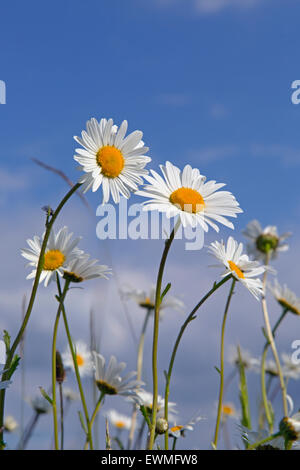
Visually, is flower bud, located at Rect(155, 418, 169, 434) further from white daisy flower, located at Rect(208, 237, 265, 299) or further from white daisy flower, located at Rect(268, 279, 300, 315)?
white daisy flower, located at Rect(268, 279, 300, 315)

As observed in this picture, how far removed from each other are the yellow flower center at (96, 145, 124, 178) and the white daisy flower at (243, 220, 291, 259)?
5.60 ft

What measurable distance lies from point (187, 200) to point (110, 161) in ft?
0.62

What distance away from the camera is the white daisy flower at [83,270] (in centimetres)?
143

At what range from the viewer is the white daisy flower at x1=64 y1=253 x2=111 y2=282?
143 cm

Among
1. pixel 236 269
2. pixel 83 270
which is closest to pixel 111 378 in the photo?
pixel 83 270

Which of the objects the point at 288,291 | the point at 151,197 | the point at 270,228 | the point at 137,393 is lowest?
the point at 137,393

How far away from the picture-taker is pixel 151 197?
1.17m

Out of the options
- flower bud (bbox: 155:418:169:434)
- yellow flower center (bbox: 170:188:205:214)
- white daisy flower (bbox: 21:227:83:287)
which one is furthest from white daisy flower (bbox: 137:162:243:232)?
flower bud (bbox: 155:418:169:434)

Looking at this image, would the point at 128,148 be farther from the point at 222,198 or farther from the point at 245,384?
the point at 245,384

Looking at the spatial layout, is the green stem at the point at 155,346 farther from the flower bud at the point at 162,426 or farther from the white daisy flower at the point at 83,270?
the white daisy flower at the point at 83,270
